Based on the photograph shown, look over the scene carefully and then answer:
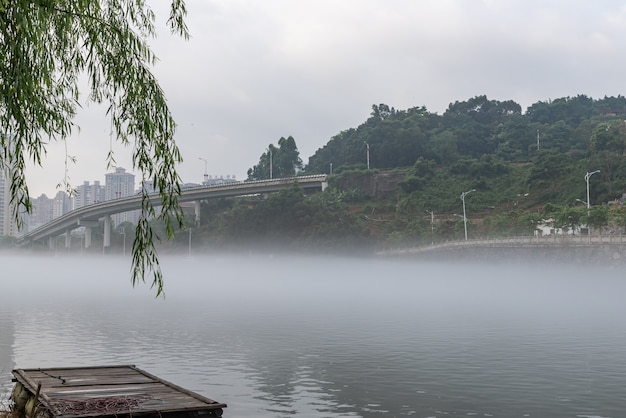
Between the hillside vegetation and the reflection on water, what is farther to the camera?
the hillside vegetation

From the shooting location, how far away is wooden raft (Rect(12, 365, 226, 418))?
14258mm

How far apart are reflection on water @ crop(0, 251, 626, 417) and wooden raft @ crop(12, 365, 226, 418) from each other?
3.66 metres

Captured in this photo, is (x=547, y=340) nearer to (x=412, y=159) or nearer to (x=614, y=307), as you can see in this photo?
(x=614, y=307)

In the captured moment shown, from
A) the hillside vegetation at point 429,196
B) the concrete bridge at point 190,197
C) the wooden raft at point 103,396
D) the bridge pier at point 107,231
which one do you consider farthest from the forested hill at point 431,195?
the wooden raft at point 103,396

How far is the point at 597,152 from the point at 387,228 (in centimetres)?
4499

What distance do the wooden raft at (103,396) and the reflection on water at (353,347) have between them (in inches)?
144

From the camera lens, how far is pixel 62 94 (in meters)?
15.6

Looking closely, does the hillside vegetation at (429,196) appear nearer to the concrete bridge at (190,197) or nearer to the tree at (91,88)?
the concrete bridge at (190,197)

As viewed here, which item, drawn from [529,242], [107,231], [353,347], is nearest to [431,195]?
[529,242]

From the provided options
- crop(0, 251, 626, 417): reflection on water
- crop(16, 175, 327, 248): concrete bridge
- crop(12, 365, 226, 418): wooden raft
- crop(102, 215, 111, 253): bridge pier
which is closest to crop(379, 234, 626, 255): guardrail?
crop(0, 251, 626, 417): reflection on water

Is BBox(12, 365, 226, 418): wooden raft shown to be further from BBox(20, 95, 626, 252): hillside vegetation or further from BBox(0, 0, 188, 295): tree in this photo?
BBox(20, 95, 626, 252): hillside vegetation

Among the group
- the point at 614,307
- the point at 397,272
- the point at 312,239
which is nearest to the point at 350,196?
the point at 312,239

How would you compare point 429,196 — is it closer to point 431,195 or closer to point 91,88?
point 431,195

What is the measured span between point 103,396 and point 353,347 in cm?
1943
